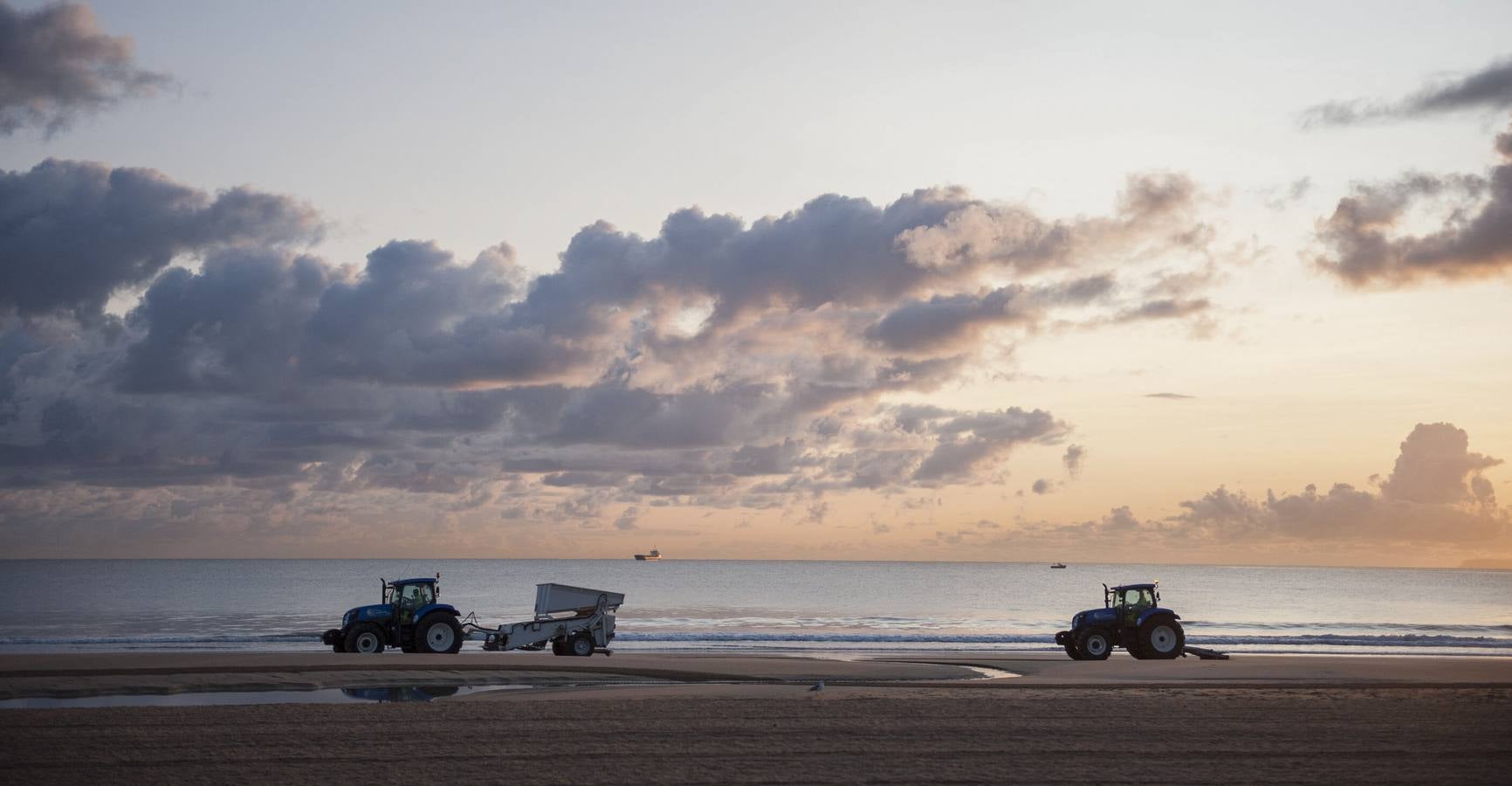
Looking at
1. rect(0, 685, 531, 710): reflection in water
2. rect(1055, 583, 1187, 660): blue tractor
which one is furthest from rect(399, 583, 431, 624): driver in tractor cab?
rect(1055, 583, 1187, 660): blue tractor

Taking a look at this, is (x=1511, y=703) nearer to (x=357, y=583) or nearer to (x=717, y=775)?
(x=717, y=775)

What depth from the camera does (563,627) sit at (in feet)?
85.8

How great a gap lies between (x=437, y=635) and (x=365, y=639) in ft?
5.28

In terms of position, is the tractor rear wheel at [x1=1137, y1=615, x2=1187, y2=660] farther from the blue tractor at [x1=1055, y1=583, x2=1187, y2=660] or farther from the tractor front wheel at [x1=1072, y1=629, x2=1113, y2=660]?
the tractor front wheel at [x1=1072, y1=629, x2=1113, y2=660]

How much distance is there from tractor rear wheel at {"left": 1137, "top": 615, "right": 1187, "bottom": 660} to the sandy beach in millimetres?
4185

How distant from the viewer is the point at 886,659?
93.3 feet

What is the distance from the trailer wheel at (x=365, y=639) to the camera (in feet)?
82.1

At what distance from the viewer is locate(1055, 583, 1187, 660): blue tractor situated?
86.4ft

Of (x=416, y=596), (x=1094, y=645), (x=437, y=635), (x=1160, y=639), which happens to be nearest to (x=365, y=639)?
(x=416, y=596)

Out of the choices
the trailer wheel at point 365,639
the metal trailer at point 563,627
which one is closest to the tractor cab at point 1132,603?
the metal trailer at point 563,627

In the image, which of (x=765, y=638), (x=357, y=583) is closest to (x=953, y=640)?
(x=765, y=638)

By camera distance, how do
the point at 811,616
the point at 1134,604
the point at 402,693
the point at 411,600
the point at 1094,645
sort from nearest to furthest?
the point at 402,693 < the point at 411,600 < the point at 1094,645 < the point at 1134,604 < the point at 811,616

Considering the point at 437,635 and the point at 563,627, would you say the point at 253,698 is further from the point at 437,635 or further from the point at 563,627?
the point at 563,627

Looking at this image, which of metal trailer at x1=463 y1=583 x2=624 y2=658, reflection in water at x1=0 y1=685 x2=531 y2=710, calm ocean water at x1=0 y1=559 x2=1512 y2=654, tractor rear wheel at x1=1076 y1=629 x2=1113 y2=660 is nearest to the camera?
reflection in water at x1=0 y1=685 x2=531 y2=710
